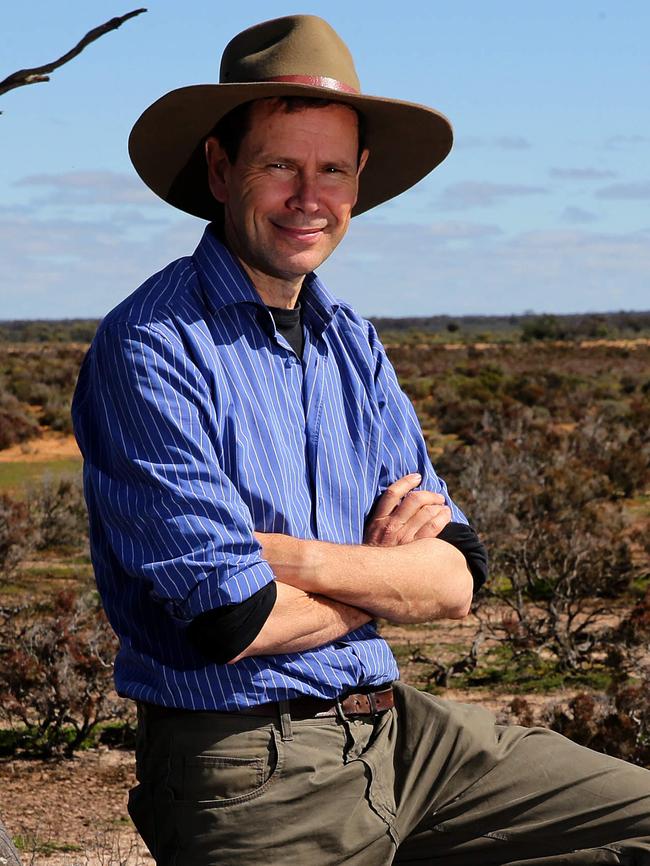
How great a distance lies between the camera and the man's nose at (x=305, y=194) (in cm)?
280

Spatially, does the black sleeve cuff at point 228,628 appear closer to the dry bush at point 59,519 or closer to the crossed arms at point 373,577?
the crossed arms at point 373,577

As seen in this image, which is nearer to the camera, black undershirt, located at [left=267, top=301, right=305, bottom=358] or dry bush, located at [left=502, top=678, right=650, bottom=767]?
black undershirt, located at [left=267, top=301, right=305, bottom=358]

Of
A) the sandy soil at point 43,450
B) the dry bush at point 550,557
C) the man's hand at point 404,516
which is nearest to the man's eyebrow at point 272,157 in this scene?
the man's hand at point 404,516

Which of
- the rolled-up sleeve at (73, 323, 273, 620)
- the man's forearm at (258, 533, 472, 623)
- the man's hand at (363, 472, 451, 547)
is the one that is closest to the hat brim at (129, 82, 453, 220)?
the rolled-up sleeve at (73, 323, 273, 620)

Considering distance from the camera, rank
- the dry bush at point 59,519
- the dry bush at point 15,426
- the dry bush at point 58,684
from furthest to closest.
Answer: the dry bush at point 15,426 < the dry bush at point 59,519 < the dry bush at point 58,684

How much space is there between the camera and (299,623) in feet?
8.20

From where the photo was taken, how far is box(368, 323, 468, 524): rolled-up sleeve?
Result: 120 inches

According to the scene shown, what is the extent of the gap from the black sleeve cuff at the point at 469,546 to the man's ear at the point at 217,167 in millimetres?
870

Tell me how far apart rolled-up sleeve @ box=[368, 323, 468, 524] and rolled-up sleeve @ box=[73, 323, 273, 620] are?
61cm

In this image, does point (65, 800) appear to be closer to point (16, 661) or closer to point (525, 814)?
point (16, 661)

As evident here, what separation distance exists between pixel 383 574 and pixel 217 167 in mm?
958

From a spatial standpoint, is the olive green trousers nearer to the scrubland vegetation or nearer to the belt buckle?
the belt buckle

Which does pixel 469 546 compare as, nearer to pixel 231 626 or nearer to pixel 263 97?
pixel 231 626

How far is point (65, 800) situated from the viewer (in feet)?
21.0
